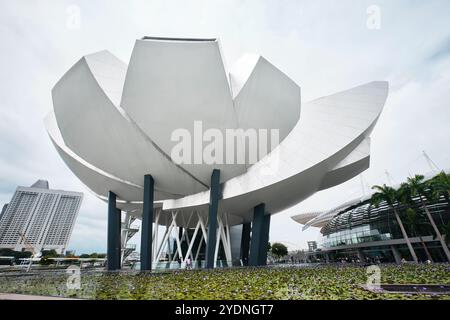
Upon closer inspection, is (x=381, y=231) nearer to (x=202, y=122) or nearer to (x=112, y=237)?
(x=202, y=122)

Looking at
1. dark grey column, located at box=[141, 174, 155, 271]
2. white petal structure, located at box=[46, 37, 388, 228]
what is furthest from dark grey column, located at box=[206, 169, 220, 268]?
dark grey column, located at box=[141, 174, 155, 271]

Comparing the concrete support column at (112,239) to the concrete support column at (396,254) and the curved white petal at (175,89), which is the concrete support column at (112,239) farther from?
the concrete support column at (396,254)

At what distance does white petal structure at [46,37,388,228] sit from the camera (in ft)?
45.8

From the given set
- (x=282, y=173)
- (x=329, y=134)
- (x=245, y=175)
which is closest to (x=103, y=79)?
(x=245, y=175)

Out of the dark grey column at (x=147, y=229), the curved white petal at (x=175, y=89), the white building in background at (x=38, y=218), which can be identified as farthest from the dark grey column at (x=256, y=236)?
the white building in background at (x=38, y=218)

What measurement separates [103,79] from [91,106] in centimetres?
196

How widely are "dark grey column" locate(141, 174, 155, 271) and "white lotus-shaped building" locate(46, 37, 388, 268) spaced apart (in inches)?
9.8

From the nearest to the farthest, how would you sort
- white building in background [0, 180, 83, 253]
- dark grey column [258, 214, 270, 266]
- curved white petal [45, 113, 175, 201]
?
1. curved white petal [45, 113, 175, 201]
2. dark grey column [258, 214, 270, 266]
3. white building in background [0, 180, 83, 253]

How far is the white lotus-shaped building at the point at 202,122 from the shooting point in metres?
14.0

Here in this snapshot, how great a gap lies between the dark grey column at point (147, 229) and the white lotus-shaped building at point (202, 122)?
25 centimetres

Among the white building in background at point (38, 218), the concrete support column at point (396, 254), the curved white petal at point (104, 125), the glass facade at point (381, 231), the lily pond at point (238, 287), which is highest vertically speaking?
the white building in background at point (38, 218)

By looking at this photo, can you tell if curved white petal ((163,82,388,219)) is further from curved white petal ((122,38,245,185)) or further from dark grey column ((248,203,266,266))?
curved white petal ((122,38,245,185))

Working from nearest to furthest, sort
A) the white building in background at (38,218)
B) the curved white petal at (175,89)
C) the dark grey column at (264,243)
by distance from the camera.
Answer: the curved white petal at (175,89) < the dark grey column at (264,243) < the white building in background at (38,218)
